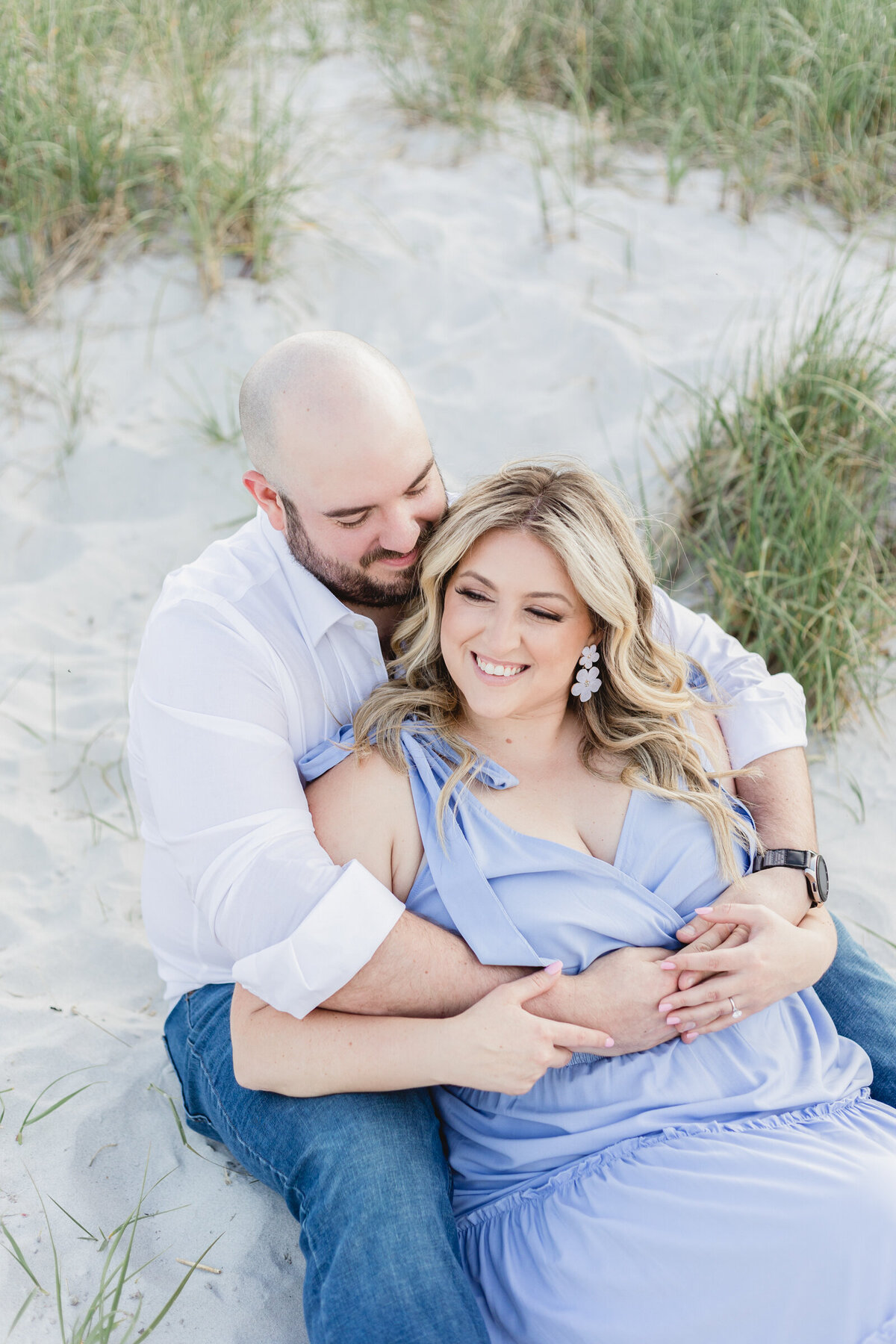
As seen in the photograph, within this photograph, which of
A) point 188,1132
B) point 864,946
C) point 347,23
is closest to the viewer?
point 188,1132

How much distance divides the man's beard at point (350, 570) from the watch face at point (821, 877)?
43.4 inches

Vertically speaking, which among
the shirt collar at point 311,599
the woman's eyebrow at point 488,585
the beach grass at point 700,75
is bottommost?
the shirt collar at point 311,599

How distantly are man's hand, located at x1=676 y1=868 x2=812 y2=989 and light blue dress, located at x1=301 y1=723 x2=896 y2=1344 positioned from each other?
0.17 ft

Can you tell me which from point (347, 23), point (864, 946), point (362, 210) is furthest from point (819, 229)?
point (864, 946)

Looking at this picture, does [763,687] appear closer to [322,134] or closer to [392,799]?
[392,799]

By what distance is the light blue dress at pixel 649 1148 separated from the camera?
6.29 feet

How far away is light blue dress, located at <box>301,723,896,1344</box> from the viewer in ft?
6.29

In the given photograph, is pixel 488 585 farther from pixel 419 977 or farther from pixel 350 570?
pixel 419 977

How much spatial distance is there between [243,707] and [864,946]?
1.89m

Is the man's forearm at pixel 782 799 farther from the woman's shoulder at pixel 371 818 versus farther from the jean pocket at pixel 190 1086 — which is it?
the jean pocket at pixel 190 1086

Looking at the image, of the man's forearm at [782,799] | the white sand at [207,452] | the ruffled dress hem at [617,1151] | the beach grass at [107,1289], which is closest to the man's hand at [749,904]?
the man's forearm at [782,799]

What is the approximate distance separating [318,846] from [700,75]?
4629mm

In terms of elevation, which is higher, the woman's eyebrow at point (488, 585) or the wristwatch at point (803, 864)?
the woman's eyebrow at point (488, 585)

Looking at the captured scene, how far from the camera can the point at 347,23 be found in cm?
620
